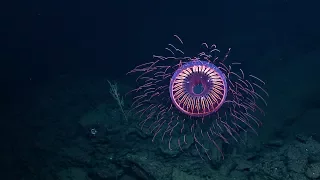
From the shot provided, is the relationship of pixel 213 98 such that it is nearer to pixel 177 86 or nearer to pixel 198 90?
pixel 198 90

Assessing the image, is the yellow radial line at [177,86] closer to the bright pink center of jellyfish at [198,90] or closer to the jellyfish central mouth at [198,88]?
the bright pink center of jellyfish at [198,90]

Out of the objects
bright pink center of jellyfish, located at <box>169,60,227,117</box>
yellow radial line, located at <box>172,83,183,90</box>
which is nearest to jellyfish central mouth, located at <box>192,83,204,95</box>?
bright pink center of jellyfish, located at <box>169,60,227,117</box>

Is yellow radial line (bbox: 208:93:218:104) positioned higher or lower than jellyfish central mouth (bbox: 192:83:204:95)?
lower

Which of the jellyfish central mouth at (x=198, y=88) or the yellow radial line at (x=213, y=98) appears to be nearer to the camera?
the yellow radial line at (x=213, y=98)

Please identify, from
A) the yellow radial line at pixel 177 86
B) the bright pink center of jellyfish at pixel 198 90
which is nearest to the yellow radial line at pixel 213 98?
the bright pink center of jellyfish at pixel 198 90

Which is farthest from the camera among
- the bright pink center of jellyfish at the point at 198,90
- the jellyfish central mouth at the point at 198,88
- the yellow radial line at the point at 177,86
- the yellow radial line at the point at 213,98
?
the jellyfish central mouth at the point at 198,88

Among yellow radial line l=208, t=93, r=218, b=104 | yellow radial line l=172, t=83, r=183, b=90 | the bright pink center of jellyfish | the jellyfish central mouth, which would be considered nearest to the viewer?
the bright pink center of jellyfish

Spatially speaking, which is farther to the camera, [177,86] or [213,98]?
[213,98]

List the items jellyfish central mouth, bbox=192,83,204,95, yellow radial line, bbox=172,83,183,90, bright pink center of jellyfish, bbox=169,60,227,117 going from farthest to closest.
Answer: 1. jellyfish central mouth, bbox=192,83,204,95
2. yellow radial line, bbox=172,83,183,90
3. bright pink center of jellyfish, bbox=169,60,227,117

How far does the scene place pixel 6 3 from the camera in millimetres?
11859

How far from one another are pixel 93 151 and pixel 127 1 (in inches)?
295

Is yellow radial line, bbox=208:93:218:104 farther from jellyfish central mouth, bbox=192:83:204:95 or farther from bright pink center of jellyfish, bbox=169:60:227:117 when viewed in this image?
jellyfish central mouth, bbox=192:83:204:95

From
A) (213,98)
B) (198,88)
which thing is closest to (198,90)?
(198,88)

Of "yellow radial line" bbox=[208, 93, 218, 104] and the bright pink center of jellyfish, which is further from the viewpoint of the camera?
"yellow radial line" bbox=[208, 93, 218, 104]
